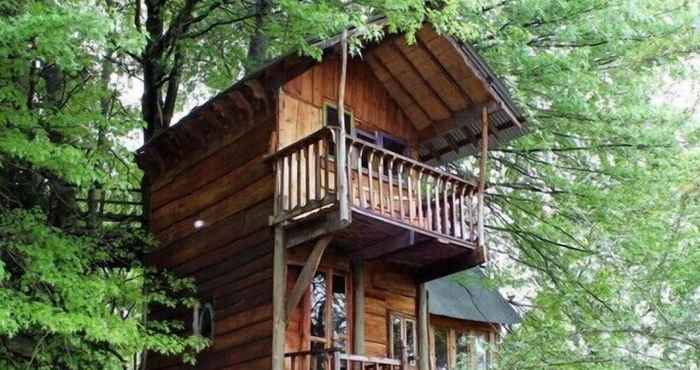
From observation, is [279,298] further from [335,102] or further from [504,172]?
[504,172]

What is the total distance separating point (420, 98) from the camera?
1423cm

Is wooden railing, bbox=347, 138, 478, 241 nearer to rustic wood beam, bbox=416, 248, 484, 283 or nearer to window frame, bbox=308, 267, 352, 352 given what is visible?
rustic wood beam, bbox=416, 248, 484, 283

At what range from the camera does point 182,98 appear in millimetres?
21047

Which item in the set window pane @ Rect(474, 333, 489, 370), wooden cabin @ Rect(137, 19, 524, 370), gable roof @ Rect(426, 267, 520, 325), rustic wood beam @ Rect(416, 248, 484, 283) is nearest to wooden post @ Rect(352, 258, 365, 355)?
wooden cabin @ Rect(137, 19, 524, 370)

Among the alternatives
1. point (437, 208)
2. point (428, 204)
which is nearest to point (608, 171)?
point (437, 208)

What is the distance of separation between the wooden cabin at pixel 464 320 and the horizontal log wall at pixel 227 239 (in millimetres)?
6566

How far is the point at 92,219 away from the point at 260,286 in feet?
14.1

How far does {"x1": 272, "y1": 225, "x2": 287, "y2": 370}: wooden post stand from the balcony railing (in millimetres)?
391

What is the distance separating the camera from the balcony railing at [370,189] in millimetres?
10961

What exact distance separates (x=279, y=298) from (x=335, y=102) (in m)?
3.52

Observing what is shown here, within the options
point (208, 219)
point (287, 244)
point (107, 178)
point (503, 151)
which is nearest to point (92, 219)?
point (208, 219)

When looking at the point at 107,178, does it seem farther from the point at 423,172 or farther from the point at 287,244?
the point at 423,172

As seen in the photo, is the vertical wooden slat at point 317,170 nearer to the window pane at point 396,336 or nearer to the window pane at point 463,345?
the window pane at point 396,336

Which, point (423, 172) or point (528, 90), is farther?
point (528, 90)
